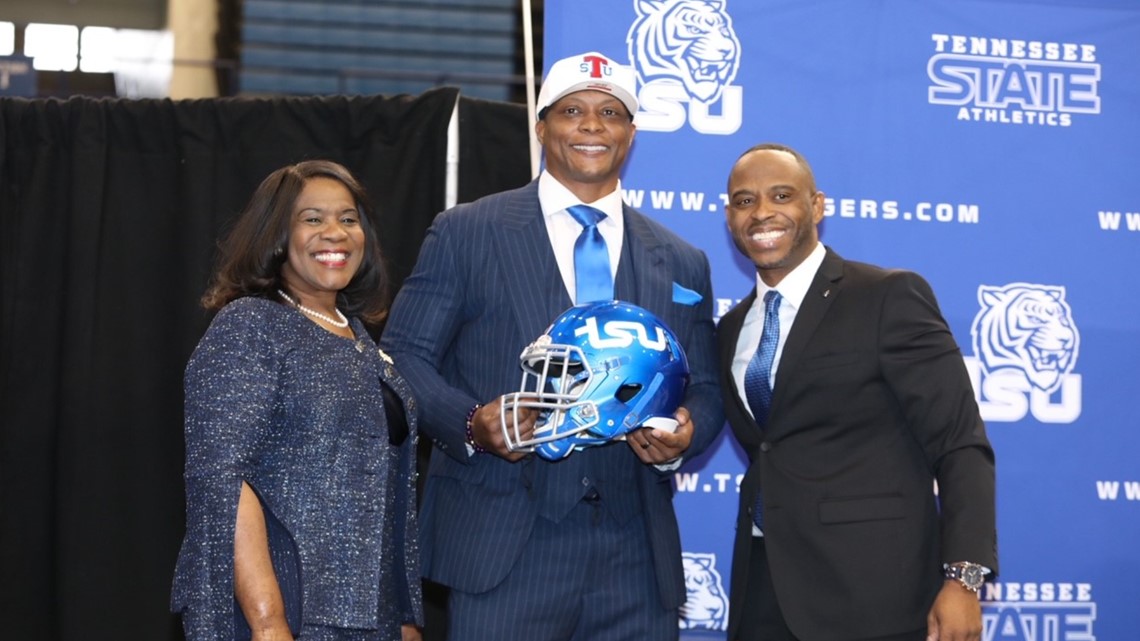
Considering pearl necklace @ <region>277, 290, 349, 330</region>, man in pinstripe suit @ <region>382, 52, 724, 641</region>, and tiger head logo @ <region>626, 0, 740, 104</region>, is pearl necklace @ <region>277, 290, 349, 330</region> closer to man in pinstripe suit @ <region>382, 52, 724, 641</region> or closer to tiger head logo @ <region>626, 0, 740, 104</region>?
man in pinstripe suit @ <region>382, 52, 724, 641</region>

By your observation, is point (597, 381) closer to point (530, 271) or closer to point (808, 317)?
point (530, 271)

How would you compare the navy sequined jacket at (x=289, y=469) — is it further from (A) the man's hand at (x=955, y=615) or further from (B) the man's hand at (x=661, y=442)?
(A) the man's hand at (x=955, y=615)

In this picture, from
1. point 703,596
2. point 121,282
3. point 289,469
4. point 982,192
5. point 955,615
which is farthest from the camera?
point 121,282

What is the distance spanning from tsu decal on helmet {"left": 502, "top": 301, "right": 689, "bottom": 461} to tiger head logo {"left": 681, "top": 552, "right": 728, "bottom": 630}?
156 cm

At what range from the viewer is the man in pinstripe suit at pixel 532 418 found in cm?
282

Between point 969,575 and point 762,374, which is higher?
point 762,374

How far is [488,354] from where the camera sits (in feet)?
9.71

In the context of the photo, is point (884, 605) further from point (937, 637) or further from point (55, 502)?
point (55, 502)

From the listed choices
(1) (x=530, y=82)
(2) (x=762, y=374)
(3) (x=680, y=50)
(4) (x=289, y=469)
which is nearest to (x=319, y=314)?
(4) (x=289, y=469)

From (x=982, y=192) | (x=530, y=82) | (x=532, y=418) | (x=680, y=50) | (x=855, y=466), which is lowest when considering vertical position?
(x=855, y=466)

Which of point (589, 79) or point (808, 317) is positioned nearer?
point (808, 317)

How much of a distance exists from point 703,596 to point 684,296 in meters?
1.53

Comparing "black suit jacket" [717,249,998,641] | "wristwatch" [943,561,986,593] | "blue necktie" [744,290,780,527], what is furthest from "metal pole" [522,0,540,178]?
"wristwatch" [943,561,986,593]

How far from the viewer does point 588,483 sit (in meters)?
2.87
